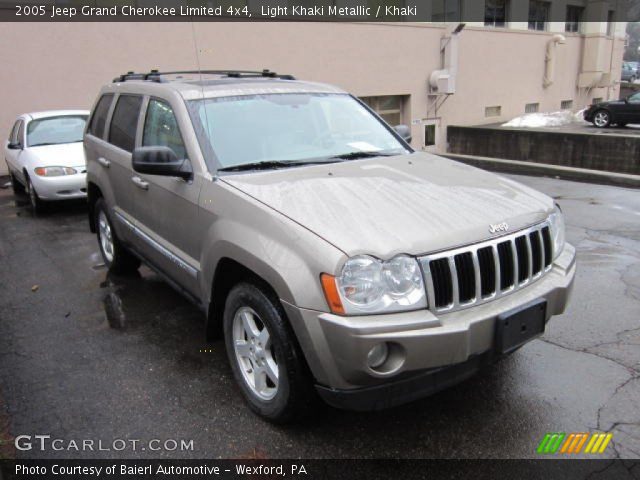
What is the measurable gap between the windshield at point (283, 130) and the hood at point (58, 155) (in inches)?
222

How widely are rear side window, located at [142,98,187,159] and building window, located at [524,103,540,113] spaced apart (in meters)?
22.0

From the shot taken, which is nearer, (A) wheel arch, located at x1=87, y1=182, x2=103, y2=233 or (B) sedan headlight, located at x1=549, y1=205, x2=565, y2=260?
(B) sedan headlight, located at x1=549, y1=205, x2=565, y2=260

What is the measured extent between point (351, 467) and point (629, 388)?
1848 mm

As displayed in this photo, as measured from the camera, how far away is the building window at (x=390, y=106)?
1769 centimetres

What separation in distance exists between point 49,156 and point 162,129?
5590mm

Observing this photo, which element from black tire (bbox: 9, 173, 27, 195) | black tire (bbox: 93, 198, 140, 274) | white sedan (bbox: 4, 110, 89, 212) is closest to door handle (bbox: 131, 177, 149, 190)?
black tire (bbox: 93, 198, 140, 274)

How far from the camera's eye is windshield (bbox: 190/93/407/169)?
3.56 m

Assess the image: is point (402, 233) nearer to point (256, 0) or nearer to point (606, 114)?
point (256, 0)

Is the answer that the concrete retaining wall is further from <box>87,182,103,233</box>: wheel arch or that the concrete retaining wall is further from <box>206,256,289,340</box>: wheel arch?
<box>206,256,289,340</box>: wheel arch

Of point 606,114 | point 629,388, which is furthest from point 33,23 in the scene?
point 606,114

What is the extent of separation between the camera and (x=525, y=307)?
107 inches

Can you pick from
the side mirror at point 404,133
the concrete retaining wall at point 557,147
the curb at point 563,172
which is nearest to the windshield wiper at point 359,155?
the side mirror at point 404,133

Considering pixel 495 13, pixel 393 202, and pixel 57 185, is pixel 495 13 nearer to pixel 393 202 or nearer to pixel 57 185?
pixel 57 185

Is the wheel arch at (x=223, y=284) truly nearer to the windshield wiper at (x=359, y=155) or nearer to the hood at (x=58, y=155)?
the windshield wiper at (x=359, y=155)
